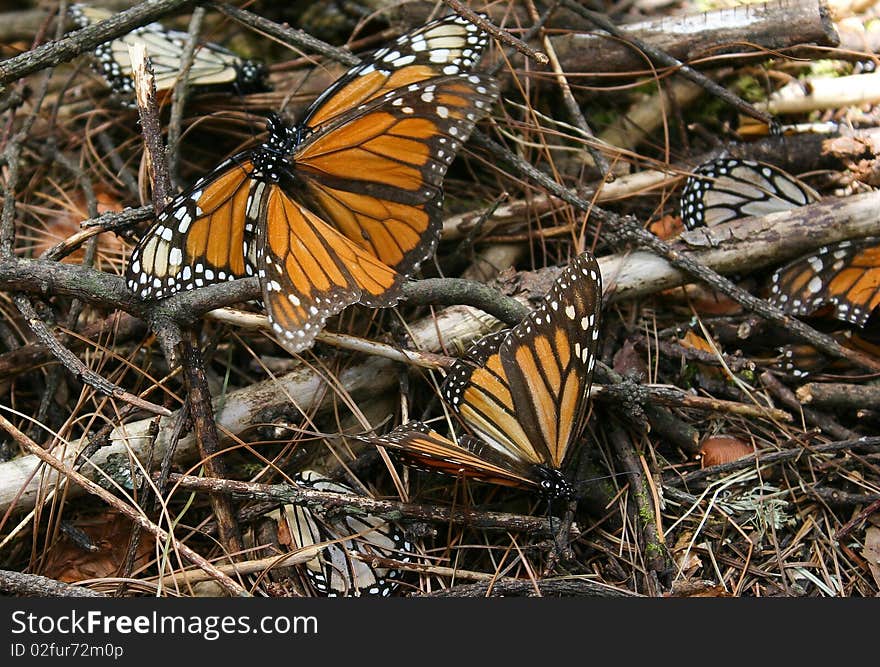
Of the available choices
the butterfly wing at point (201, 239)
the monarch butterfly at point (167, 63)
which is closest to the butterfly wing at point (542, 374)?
the butterfly wing at point (201, 239)

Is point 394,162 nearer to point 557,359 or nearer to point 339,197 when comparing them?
point 339,197

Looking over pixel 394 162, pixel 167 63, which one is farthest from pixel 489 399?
pixel 167 63

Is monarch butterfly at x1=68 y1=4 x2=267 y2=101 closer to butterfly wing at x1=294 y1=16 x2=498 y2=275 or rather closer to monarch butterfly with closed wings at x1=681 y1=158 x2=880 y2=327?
butterfly wing at x1=294 y1=16 x2=498 y2=275

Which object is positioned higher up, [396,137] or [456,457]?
[396,137]

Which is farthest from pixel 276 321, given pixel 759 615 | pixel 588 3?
pixel 588 3

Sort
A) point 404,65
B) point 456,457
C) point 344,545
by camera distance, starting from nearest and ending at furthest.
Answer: point 456,457 → point 344,545 → point 404,65

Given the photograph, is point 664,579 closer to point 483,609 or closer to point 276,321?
point 483,609
